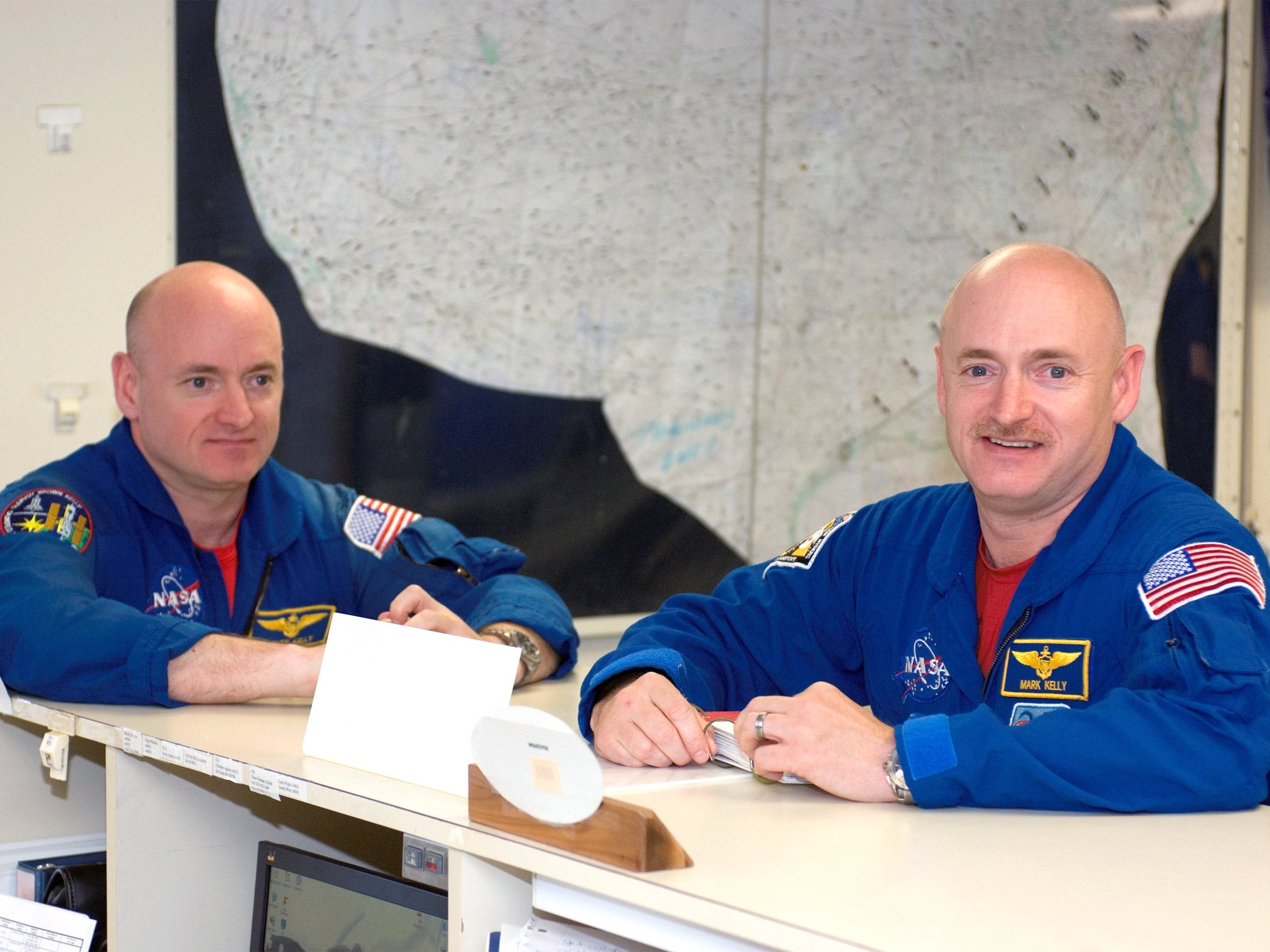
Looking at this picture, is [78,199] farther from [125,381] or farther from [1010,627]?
[1010,627]

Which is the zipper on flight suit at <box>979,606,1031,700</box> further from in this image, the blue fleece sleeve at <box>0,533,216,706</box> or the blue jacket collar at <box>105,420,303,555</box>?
the blue jacket collar at <box>105,420,303,555</box>

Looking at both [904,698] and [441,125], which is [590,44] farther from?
[904,698]

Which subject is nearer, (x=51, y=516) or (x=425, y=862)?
(x=425, y=862)

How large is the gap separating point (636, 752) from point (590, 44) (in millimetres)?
1936

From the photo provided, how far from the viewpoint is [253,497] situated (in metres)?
2.35

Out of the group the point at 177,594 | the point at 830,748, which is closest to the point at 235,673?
the point at 177,594

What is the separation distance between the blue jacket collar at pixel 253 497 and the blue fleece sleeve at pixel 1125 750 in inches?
52.2

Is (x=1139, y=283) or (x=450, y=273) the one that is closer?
(x=450, y=273)

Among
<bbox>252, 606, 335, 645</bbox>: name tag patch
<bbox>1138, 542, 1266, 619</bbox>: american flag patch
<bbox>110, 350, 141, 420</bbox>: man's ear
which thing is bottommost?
<bbox>252, 606, 335, 645</bbox>: name tag patch

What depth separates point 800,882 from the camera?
1050mm

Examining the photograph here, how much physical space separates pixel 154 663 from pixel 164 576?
446 mm

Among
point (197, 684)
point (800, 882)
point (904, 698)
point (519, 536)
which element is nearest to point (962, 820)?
point (800, 882)

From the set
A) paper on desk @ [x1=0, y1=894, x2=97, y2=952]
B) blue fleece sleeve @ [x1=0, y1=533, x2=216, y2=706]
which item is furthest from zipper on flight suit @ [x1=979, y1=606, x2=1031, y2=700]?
paper on desk @ [x1=0, y1=894, x2=97, y2=952]

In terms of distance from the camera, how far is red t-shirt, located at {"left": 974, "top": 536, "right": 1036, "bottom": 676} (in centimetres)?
173
